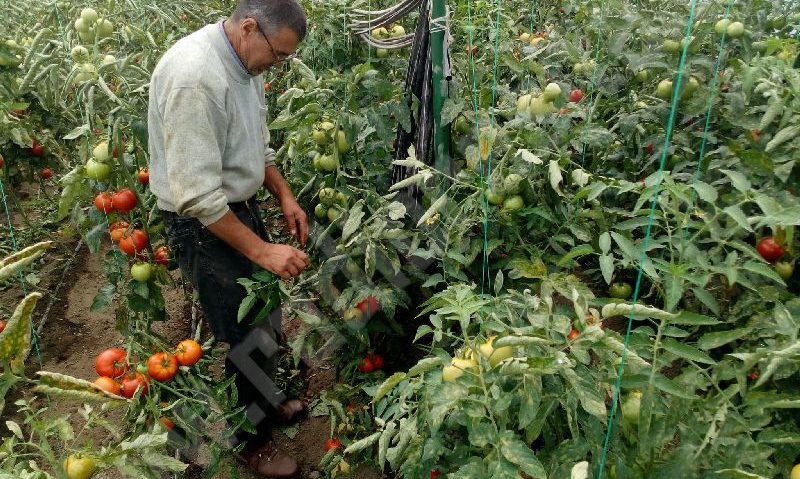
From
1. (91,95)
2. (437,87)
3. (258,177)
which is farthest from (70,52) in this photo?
(437,87)

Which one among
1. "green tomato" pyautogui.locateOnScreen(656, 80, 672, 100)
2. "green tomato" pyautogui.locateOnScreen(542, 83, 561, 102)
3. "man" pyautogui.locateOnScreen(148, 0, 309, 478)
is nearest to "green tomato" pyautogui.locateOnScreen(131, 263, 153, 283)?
"man" pyautogui.locateOnScreen(148, 0, 309, 478)

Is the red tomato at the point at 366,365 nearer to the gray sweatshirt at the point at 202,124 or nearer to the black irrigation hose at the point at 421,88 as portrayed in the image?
the black irrigation hose at the point at 421,88

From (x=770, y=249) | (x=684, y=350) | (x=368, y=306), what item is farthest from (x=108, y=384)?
(x=770, y=249)

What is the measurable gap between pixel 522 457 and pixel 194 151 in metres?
1.12

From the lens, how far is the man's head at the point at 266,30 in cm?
167

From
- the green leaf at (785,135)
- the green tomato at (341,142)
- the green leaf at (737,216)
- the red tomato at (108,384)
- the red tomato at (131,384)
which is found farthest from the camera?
the green tomato at (341,142)

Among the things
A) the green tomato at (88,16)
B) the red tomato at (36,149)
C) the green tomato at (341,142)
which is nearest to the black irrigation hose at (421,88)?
the green tomato at (341,142)

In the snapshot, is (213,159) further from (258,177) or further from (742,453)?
(742,453)

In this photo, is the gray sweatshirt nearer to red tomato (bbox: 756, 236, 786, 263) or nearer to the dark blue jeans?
the dark blue jeans

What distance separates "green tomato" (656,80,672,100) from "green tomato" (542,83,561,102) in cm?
61

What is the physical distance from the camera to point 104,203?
2.10 meters

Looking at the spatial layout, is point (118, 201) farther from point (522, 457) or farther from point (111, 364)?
point (522, 457)

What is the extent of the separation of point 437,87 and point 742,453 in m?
1.33

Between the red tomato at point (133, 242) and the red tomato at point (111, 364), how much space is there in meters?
0.38
